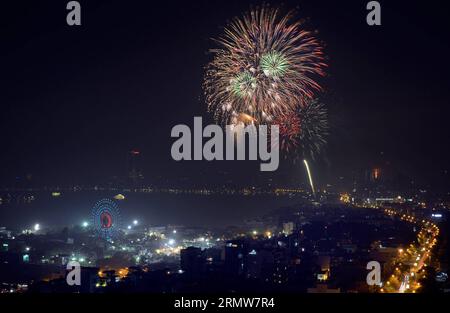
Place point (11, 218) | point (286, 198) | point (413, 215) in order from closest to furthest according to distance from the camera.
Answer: point (413, 215)
point (11, 218)
point (286, 198)

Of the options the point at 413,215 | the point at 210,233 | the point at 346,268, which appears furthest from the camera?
the point at 413,215
